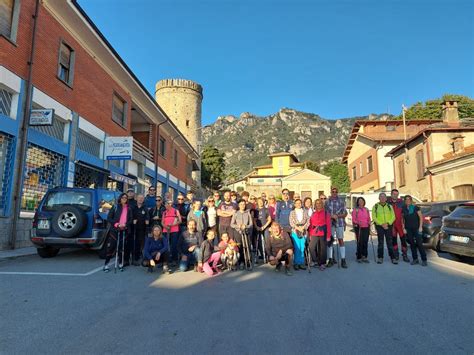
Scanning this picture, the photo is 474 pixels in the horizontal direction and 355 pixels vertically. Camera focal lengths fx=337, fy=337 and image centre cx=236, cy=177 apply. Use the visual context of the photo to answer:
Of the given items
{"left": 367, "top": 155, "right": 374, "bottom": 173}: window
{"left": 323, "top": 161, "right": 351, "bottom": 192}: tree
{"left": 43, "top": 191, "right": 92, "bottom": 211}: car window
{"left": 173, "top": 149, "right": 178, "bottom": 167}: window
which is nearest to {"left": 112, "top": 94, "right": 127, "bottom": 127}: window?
{"left": 43, "top": 191, "right": 92, "bottom": 211}: car window

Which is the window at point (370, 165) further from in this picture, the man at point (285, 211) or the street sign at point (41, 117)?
the street sign at point (41, 117)

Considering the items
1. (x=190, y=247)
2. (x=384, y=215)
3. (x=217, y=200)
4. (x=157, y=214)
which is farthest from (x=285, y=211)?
(x=157, y=214)

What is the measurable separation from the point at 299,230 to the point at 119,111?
47.9ft

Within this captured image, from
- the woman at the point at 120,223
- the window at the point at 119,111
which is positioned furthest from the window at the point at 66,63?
the woman at the point at 120,223

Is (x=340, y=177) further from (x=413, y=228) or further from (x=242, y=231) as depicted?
(x=242, y=231)

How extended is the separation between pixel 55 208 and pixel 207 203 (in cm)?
380

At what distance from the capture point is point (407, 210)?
896 cm

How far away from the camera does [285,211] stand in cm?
848

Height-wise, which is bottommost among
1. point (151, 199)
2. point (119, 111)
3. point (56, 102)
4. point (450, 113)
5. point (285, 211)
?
point (285, 211)

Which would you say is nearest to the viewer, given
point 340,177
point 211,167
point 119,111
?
point 119,111

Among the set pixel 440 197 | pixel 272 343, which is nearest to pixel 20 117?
pixel 272 343

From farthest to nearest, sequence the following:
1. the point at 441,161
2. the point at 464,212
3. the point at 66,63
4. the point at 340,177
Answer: the point at 340,177 < the point at 441,161 < the point at 66,63 < the point at 464,212

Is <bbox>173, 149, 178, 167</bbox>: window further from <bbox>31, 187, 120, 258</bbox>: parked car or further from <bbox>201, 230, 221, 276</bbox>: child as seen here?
<bbox>201, 230, 221, 276</bbox>: child

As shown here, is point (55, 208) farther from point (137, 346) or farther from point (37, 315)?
point (137, 346)
